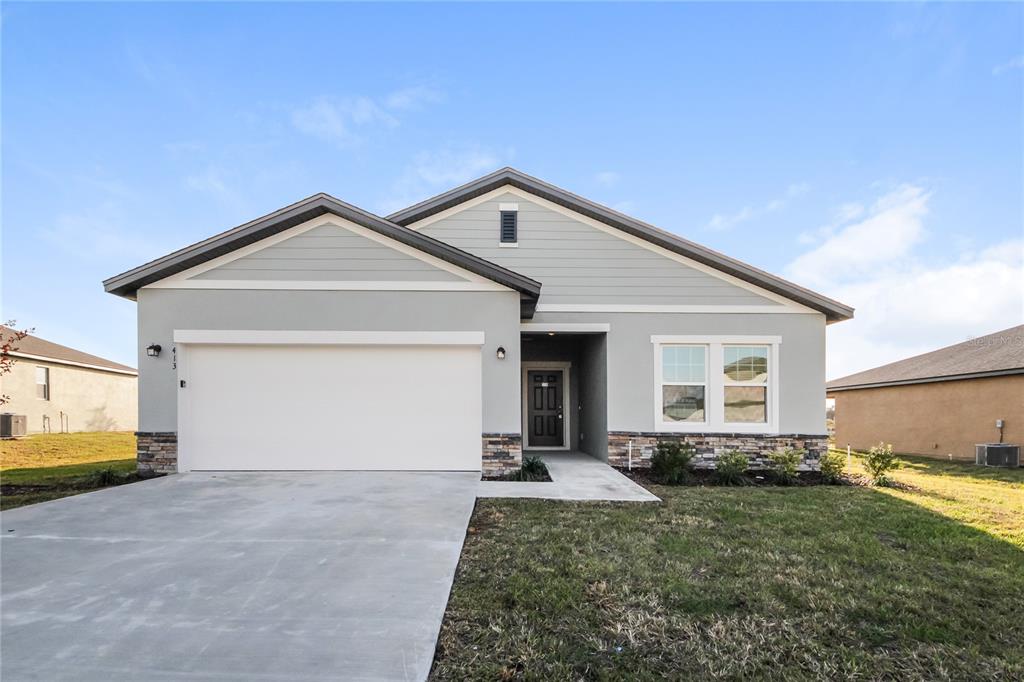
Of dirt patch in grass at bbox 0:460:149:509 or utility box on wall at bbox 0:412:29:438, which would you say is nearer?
dirt patch in grass at bbox 0:460:149:509

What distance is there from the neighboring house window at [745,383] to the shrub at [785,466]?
1.01 m

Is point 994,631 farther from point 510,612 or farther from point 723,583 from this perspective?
point 510,612

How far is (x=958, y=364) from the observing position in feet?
50.7

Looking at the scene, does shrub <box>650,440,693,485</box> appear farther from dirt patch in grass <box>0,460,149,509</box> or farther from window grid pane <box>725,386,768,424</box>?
dirt patch in grass <box>0,460,149,509</box>

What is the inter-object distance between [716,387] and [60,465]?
15.5 meters

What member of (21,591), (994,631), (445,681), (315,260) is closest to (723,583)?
(994,631)

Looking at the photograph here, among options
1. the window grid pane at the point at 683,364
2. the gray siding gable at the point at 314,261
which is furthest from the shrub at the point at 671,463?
the gray siding gable at the point at 314,261

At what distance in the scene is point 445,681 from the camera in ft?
8.79

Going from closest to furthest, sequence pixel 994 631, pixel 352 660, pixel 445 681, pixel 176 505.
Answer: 1. pixel 445 681
2. pixel 352 660
3. pixel 994 631
4. pixel 176 505

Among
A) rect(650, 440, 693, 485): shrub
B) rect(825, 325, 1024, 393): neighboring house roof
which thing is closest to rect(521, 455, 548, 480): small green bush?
rect(650, 440, 693, 485): shrub

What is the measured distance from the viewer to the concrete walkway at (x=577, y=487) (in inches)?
279

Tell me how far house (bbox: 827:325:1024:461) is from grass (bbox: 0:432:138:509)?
67.8ft

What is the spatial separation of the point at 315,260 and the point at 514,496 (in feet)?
17.2

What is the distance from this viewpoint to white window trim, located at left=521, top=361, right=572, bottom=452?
1320 cm
